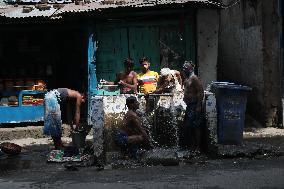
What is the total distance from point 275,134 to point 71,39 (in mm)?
6265

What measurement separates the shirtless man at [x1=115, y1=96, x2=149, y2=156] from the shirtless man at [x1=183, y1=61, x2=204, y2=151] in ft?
3.16

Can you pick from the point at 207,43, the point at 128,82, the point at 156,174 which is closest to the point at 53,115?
the point at 128,82

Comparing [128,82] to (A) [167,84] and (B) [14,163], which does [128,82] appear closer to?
(A) [167,84]

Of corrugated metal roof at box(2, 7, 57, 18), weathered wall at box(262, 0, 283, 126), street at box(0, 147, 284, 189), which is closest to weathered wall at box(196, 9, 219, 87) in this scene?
weathered wall at box(262, 0, 283, 126)

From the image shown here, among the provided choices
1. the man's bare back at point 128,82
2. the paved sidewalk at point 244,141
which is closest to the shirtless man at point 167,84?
the man's bare back at point 128,82

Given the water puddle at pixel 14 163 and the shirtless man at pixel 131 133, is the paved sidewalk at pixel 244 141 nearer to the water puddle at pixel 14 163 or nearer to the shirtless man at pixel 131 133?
the shirtless man at pixel 131 133

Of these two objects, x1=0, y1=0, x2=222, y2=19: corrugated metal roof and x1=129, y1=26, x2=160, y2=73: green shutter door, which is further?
x1=129, y1=26, x2=160, y2=73: green shutter door

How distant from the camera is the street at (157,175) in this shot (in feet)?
20.5

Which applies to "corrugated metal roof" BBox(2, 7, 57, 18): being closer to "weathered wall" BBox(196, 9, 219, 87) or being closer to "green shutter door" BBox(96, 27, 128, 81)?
"green shutter door" BBox(96, 27, 128, 81)

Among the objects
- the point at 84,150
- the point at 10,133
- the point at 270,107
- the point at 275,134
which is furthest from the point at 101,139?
the point at 270,107

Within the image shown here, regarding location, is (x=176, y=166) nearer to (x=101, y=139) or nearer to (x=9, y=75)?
(x=101, y=139)

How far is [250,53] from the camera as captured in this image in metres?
12.7

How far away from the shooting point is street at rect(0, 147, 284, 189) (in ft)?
20.5

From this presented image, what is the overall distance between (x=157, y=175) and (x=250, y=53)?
6868mm
